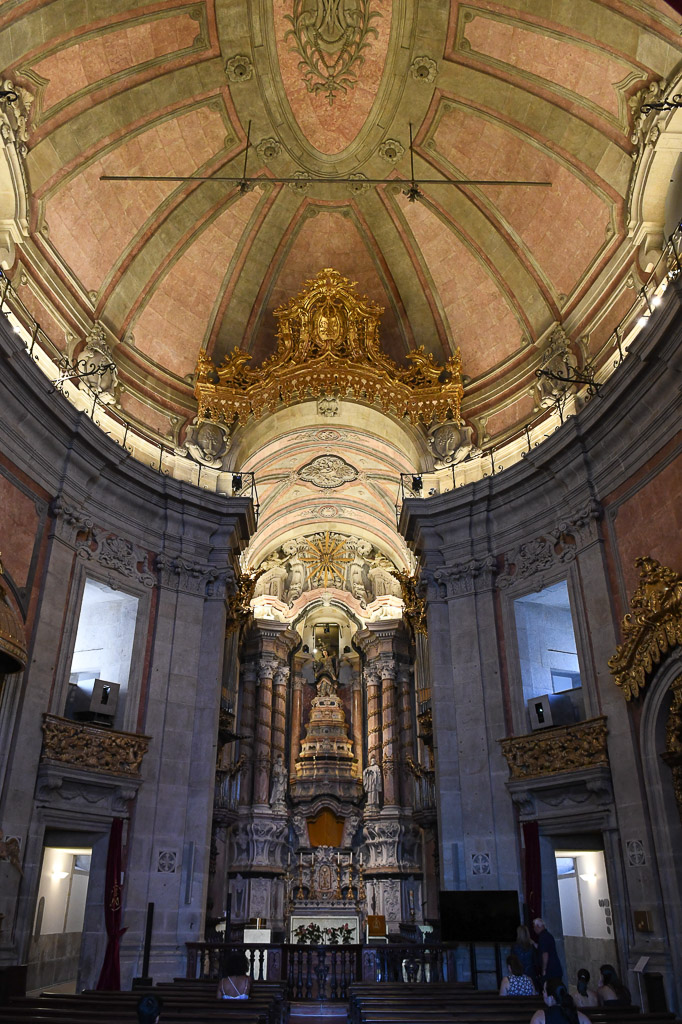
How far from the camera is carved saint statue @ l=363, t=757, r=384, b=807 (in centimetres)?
2522

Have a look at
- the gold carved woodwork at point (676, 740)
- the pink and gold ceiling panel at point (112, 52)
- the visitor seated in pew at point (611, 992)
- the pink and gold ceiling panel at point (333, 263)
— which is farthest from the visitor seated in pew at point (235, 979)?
the pink and gold ceiling panel at point (333, 263)

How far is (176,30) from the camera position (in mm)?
14766

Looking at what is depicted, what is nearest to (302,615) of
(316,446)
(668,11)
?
(316,446)

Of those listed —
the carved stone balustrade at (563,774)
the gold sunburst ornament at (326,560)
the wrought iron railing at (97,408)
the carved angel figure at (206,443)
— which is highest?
the gold sunburst ornament at (326,560)

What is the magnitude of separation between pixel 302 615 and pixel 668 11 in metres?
21.0

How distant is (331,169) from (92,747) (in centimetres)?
1326

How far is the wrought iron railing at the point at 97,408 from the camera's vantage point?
1340cm

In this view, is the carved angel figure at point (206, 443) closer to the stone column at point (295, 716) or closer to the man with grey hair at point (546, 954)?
the man with grey hair at point (546, 954)

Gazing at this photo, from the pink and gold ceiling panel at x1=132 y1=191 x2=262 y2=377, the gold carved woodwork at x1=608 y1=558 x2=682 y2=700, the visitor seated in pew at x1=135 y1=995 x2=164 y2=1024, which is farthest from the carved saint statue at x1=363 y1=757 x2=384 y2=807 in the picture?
the visitor seated in pew at x1=135 y1=995 x2=164 y2=1024

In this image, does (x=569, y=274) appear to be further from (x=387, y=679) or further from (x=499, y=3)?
(x=387, y=679)

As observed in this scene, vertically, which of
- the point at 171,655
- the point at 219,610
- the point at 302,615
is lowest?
the point at 171,655

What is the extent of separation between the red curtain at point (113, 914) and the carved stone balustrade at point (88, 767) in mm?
455

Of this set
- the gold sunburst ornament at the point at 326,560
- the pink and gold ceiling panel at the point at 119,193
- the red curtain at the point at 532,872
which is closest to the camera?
the red curtain at the point at 532,872

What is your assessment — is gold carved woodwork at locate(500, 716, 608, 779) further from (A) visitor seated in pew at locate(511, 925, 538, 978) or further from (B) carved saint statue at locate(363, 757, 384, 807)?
(B) carved saint statue at locate(363, 757, 384, 807)
